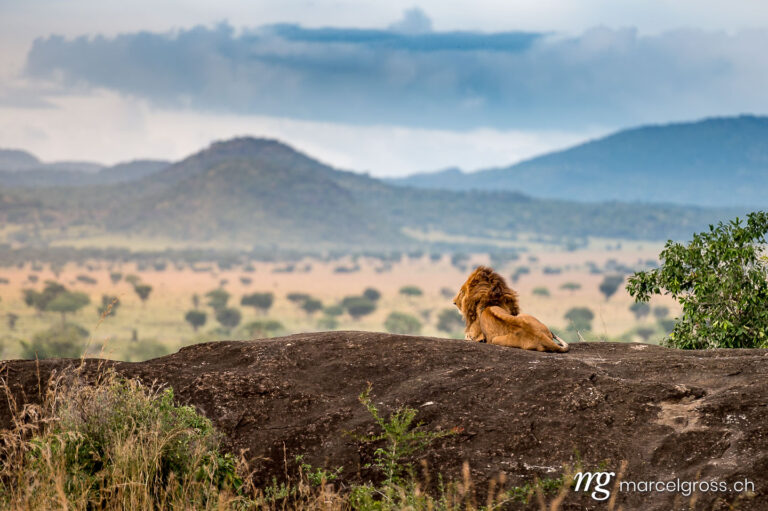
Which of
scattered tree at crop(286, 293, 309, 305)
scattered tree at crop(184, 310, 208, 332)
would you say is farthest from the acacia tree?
scattered tree at crop(286, 293, 309, 305)

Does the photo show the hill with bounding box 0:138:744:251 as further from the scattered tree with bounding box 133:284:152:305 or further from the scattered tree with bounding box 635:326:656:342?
the scattered tree with bounding box 635:326:656:342

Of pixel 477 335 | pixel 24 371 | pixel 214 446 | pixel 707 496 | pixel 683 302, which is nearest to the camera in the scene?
pixel 707 496

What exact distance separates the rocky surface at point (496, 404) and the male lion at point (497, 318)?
401 millimetres

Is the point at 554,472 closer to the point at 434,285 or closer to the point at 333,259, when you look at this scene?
the point at 434,285

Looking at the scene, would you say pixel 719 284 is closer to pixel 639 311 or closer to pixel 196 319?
pixel 196 319

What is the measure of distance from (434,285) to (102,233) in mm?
63912

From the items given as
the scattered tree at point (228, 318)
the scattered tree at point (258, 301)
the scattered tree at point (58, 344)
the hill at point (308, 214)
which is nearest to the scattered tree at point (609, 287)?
the scattered tree at point (258, 301)

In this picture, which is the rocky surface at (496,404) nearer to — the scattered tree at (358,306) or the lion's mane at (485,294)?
the lion's mane at (485,294)

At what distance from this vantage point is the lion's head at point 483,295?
9.40m

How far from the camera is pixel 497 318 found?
356 inches

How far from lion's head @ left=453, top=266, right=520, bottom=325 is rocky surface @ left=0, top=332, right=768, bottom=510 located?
0.95 meters

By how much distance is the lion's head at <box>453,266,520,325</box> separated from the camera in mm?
9398

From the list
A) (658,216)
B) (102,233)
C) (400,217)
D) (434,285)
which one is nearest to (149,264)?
(102,233)

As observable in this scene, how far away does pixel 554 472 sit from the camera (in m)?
6.09
